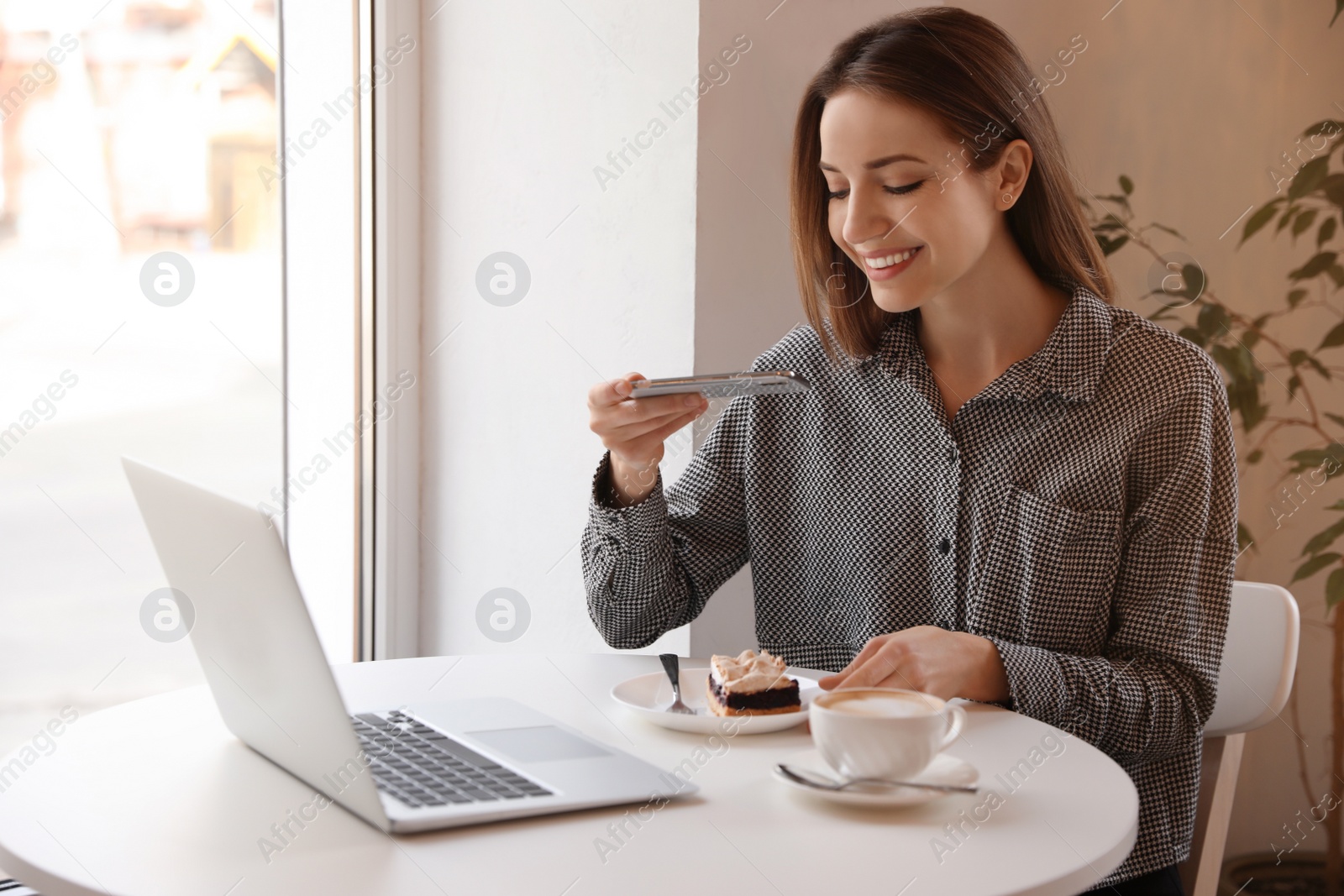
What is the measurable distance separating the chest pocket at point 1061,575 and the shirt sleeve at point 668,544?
364mm

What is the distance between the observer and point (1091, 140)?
7.98 feet

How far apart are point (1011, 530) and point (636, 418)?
1.43ft

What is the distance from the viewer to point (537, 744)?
3.25 ft

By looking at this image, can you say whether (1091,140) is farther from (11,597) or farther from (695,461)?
(11,597)

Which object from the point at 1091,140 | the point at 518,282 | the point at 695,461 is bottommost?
the point at 695,461

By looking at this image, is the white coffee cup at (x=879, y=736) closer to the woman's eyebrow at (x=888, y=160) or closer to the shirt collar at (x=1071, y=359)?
the shirt collar at (x=1071, y=359)

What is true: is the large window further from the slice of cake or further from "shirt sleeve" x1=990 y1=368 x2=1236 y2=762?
"shirt sleeve" x1=990 y1=368 x2=1236 y2=762

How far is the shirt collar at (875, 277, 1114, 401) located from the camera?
1361 millimetres

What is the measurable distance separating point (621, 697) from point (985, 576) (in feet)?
1.53

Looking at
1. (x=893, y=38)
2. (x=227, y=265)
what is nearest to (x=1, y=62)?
(x=227, y=265)

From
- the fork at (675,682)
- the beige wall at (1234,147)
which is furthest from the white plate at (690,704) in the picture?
the beige wall at (1234,147)

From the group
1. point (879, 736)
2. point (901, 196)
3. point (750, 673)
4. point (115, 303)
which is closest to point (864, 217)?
point (901, 196)

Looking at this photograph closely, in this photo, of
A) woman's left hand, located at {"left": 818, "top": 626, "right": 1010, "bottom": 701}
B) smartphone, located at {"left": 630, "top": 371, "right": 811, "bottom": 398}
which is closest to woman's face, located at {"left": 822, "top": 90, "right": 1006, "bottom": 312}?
smartphone, located at {"left": 630, "top": 371, "right": 811, "bottom": 398}

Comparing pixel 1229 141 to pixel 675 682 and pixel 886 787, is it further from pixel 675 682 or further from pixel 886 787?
pixel 886 787
